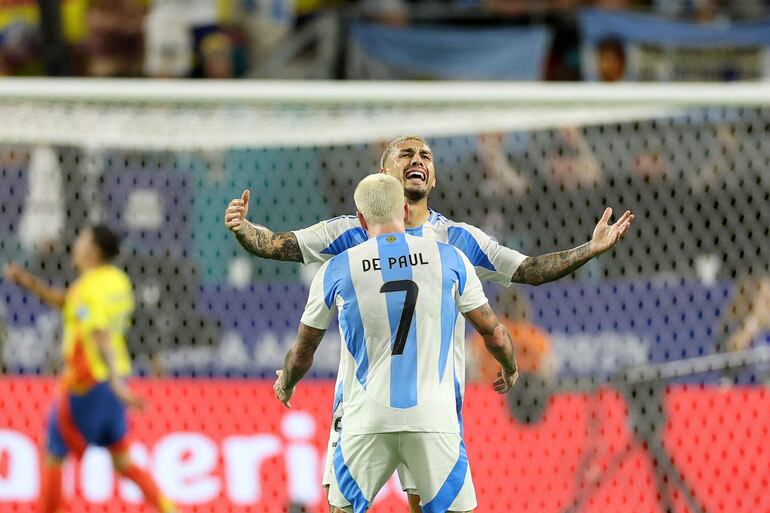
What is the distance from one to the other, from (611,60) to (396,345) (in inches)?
295

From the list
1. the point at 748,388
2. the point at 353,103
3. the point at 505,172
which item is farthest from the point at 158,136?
the point at 748,388

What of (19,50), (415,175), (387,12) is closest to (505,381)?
(415,175)

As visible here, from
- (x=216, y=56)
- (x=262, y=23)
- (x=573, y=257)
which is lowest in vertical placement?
(x=573, y=257)

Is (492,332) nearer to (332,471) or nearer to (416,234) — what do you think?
(416,234)

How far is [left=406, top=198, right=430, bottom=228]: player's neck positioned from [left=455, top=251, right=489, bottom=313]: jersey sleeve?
12.4 inches

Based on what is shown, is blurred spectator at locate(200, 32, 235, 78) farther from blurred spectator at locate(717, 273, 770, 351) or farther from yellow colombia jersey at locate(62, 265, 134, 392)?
blurred spectator at locate(717, 273, 770, 351)

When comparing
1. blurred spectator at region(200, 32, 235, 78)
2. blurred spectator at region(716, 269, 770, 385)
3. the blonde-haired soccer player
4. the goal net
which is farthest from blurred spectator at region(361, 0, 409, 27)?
the blonde-haired soccer player

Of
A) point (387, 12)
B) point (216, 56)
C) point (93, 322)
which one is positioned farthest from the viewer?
point (387, 12)

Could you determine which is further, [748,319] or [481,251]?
[748,319]

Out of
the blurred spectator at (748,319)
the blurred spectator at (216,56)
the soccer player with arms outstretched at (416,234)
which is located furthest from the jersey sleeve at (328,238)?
the blurred spectator at (216,56)

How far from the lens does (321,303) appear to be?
15.4ft

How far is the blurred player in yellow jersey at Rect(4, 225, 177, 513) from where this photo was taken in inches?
310

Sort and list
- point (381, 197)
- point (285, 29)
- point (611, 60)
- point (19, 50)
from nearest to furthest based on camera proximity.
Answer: point (381, 197)
point (611, 60)
point (285, 29)
point (19, 50)

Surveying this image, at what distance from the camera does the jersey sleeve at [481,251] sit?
5023 millimetres
